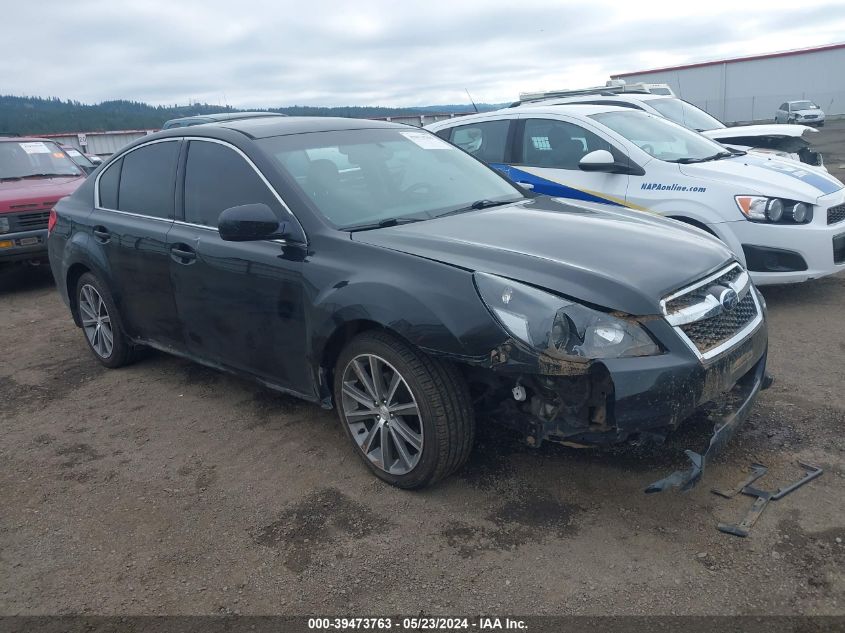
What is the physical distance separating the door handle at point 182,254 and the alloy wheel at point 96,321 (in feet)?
3.81

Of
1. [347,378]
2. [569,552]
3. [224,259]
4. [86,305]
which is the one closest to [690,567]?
[569,552]

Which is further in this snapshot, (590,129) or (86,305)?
(590,129)

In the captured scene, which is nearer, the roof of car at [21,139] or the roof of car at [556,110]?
the roof of car at [556,110]

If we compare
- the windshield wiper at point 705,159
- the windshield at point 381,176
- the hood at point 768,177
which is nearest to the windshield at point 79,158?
the windshield at point 381,176

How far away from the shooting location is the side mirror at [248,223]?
3.53m

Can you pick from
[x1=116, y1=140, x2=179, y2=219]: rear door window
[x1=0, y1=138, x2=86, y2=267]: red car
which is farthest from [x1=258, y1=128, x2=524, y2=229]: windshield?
[x1=0, y1=138, x2=86, y2=267]: red car

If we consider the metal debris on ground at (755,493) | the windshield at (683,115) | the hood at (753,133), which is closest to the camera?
the metal debris on ground at (755,493)

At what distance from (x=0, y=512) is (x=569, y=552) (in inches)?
105

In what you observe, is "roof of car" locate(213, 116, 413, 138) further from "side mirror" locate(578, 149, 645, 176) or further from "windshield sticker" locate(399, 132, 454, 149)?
"side mirror" locate(578, 149, 645, 176)

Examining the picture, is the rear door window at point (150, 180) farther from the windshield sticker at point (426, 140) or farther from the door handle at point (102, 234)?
the windshield sticker at point (426, 140)

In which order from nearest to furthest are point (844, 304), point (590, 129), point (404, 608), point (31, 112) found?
point (404, 608)
point (844, 304)
point (590, 129)
point (31, 112)

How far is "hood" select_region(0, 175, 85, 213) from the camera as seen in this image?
8312mm

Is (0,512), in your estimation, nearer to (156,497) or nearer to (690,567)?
(156,497)

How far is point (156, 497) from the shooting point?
3.56 meters
